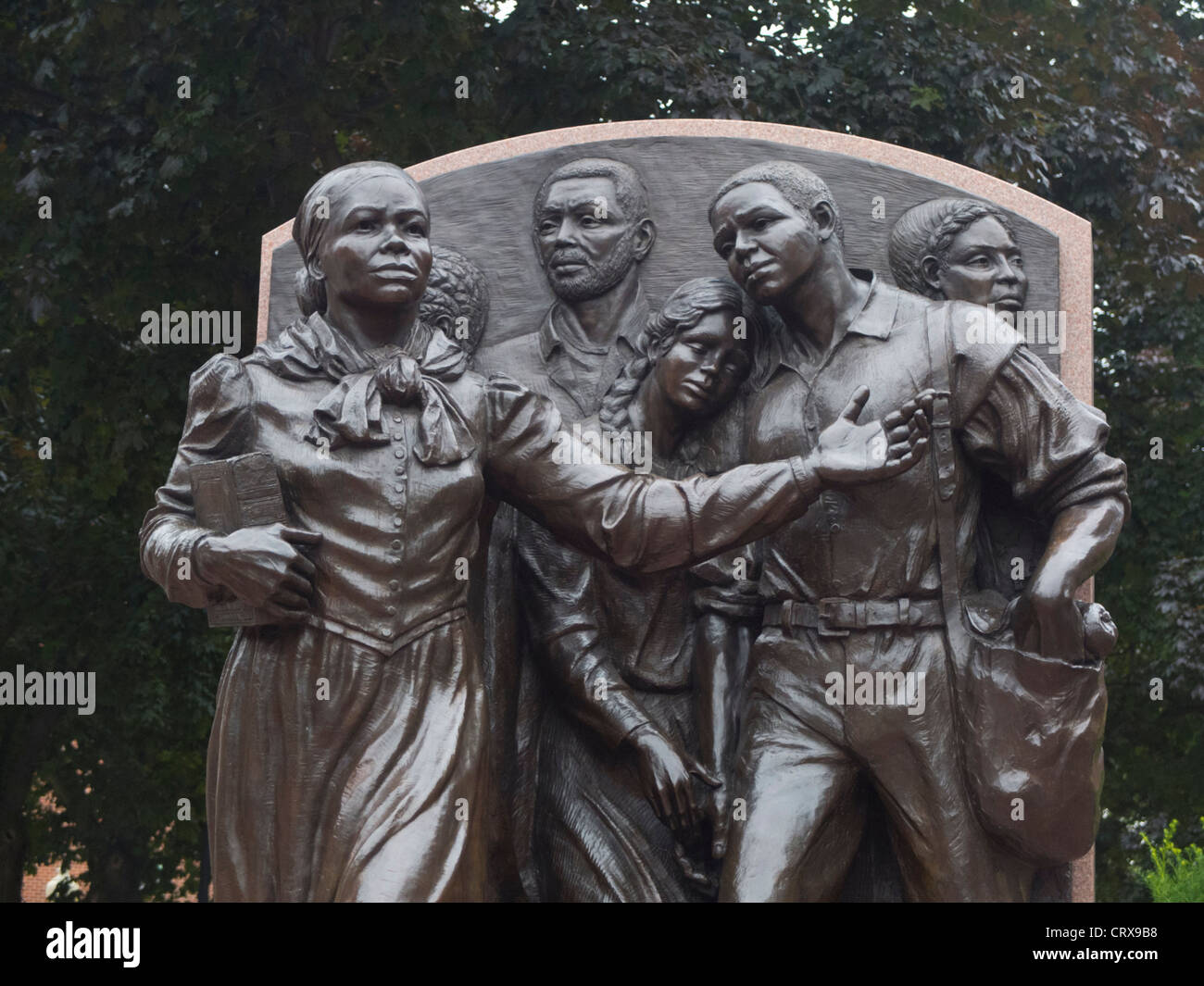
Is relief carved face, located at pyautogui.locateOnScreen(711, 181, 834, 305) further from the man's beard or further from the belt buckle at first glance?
the belt buckle

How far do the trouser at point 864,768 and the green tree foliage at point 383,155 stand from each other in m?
6.73

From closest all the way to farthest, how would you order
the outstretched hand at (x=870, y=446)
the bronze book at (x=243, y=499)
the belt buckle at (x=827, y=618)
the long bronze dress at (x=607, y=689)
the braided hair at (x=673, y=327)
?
the bronze book at (x=243, y=499)
the outstretched hand at (x=870, y=446)
the belt buckle at (x=827, y=618)
the long bronze dress at (x=607, y=689)
the braided hair at (x=673, y=327)

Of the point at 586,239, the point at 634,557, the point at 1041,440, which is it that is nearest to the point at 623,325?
the point at 586,239

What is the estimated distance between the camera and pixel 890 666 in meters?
7.51

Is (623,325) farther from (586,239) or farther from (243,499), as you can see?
(243,499)

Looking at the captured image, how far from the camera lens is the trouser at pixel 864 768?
7.44 m

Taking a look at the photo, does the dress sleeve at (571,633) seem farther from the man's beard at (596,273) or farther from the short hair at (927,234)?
the short hair at (927,234)

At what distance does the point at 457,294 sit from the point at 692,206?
1.01 m

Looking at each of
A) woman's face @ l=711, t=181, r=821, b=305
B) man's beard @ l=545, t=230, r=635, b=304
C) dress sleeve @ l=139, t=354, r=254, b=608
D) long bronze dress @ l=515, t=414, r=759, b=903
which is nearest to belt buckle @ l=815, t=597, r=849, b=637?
long bronze dress @ l=515, t=414, r=759, b=903

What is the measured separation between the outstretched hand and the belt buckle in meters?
0.64

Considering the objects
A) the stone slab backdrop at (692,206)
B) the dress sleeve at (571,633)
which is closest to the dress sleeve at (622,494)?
the dress sleeve at (571,633)

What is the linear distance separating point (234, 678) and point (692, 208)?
9.20 ft

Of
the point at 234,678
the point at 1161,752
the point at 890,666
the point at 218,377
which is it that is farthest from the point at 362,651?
the point at 1161,752
